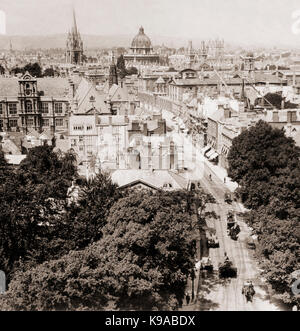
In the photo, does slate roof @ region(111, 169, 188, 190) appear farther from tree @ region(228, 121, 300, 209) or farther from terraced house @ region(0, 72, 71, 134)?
terraced house @ region(0, 72, 71, 134)

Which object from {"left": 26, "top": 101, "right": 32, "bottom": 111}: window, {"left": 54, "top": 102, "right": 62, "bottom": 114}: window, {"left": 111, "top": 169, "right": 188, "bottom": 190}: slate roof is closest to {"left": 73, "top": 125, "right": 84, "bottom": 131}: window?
{"left": 54, "top": 102, "right": 62, "bottom": 114}: window

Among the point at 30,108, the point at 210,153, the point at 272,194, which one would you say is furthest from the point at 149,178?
the point at 30,108

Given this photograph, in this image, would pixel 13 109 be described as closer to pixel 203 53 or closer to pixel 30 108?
pixel 30 108

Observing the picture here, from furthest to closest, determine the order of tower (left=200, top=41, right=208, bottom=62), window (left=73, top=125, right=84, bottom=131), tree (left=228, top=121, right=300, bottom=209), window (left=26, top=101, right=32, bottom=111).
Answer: tower (left=200, top=41, right=208, bottom=62) → window (left=26, top=101, right=32, bottom=111) → window (left=73, top=125, right=84, bottom=131) → tree (left=228, top=121, right=300, bottom=209)

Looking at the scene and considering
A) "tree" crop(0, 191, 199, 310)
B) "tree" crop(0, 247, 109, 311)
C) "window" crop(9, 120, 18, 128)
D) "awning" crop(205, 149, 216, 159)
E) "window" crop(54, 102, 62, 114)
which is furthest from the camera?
"window" crop(54, 102, 62, 114)

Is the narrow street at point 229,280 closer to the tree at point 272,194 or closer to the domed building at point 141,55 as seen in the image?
the tree at point 272,194

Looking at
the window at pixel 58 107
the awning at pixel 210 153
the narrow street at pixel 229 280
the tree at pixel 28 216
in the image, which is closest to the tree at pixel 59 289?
the tree at pixel 28 216

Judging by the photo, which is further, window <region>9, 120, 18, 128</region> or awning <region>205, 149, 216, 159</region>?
window <region>9, 120, 18, 128</region>

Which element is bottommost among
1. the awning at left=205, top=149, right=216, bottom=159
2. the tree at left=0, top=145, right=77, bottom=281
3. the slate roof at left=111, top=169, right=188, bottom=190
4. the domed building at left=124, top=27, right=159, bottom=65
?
the tree at left=0, top=145, right=77, bottom=281

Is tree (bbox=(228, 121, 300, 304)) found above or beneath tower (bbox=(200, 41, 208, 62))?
beneath
